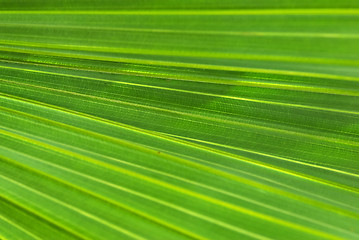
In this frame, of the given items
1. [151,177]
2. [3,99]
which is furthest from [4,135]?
[151,177]

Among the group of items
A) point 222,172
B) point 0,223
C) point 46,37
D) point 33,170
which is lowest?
point 0,223

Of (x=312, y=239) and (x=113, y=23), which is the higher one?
(x=113, y=23)

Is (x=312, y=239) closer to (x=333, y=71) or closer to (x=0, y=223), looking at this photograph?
(x=333, y=71)

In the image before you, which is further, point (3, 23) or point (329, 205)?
point (3, 23)

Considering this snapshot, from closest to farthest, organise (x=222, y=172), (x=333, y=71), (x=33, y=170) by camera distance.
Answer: (x=333, y=71) → (x=222, y=172) → (x=33, y=170)

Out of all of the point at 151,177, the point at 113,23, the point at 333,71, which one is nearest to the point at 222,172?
the point at 151,177

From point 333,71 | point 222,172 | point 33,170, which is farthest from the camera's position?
point 33,170
